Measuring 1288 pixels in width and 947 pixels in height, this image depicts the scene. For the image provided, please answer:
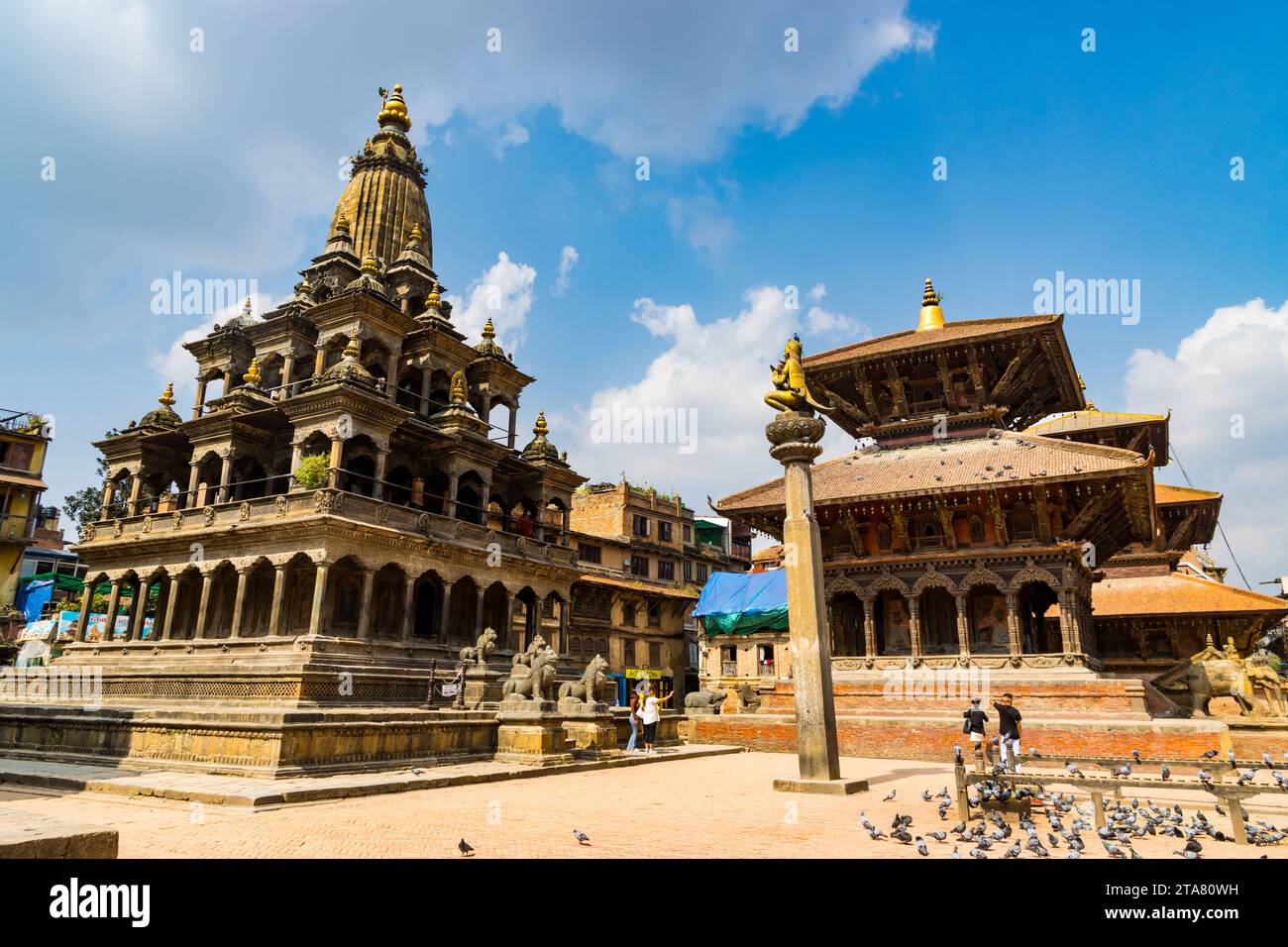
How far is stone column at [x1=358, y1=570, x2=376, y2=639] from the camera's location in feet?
87.4

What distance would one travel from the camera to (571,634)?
155ft

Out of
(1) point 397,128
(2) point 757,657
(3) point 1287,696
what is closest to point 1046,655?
(3) point 1287,696

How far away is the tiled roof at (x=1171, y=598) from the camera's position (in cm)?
2809

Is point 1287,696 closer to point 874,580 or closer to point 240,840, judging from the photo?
point 874,580

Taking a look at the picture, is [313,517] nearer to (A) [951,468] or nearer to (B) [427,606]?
(B) [427,606]

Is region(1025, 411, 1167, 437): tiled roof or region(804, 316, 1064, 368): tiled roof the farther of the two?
region(1025, 411, 1167, 437): tiled roof

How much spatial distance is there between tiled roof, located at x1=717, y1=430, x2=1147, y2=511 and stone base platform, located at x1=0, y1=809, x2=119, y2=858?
21.8 m

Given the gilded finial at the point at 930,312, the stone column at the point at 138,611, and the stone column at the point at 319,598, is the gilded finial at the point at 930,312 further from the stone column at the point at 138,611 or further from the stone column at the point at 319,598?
the stone column at the point at 138,611

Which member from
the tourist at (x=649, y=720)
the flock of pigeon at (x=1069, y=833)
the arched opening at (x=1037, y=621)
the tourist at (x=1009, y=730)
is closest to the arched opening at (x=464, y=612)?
the tourist at (x=649, y=720)

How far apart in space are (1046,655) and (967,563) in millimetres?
3384

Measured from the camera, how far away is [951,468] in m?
24.4

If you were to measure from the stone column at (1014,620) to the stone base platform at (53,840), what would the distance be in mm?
22687

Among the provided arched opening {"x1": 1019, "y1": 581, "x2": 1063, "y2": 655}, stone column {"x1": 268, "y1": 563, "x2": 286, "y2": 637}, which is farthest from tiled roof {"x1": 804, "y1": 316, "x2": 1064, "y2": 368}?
stone column {"x1": 268, "y1": 563, "x2": 286, "y2": 637}

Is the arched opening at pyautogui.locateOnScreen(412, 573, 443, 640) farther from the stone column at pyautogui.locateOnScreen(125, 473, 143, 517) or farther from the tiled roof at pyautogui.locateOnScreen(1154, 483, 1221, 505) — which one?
the tiled roof at pyautogui.locateOnScreen(1154, 483, 1221, 505)
